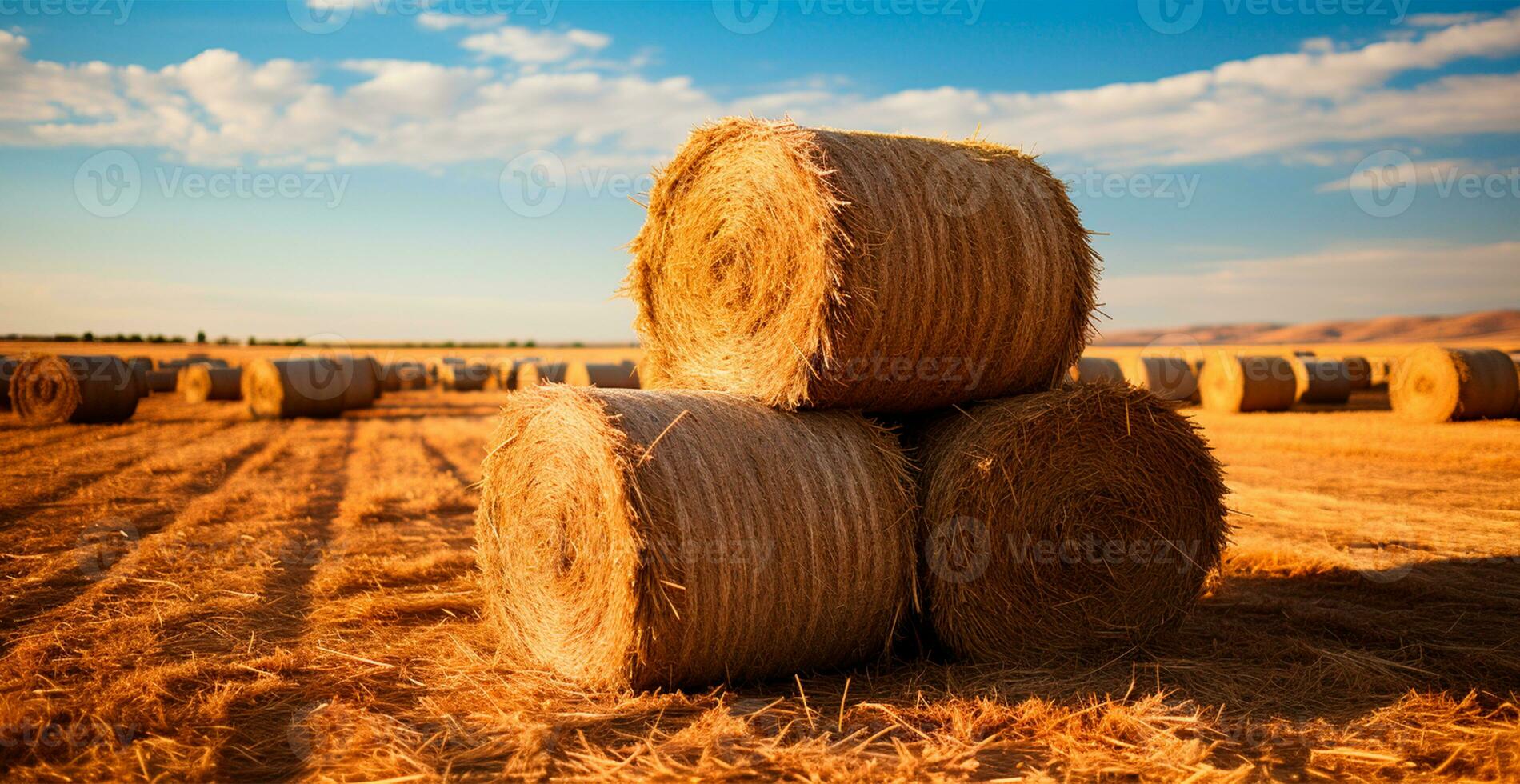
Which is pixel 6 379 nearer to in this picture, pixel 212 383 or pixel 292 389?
pixel 292 389

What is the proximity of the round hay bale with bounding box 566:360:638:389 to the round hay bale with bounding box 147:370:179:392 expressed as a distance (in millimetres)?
12571

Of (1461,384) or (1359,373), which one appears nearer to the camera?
Result: (1461,384)

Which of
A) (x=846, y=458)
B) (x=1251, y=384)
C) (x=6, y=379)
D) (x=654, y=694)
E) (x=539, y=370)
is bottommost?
(x=654, y=694)

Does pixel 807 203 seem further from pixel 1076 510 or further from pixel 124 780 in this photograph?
pixel 124 780

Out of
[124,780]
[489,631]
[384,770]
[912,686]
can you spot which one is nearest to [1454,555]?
[912,686]

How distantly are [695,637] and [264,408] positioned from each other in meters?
19.3

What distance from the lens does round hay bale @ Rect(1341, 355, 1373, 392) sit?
83.0 ft

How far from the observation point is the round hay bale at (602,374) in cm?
2456

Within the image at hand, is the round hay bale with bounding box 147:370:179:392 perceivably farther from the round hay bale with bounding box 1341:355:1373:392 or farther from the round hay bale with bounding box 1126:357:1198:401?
the round hay bale with bounding box 1341:355:1373:392

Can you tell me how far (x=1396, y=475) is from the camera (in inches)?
439

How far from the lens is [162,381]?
29.2m

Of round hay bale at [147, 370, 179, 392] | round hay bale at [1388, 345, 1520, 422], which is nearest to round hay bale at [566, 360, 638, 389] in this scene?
round hay bale at [147, 370, 179, 392]

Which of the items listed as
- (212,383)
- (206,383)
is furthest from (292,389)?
(206,383)

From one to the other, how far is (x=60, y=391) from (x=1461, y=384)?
24556mm
